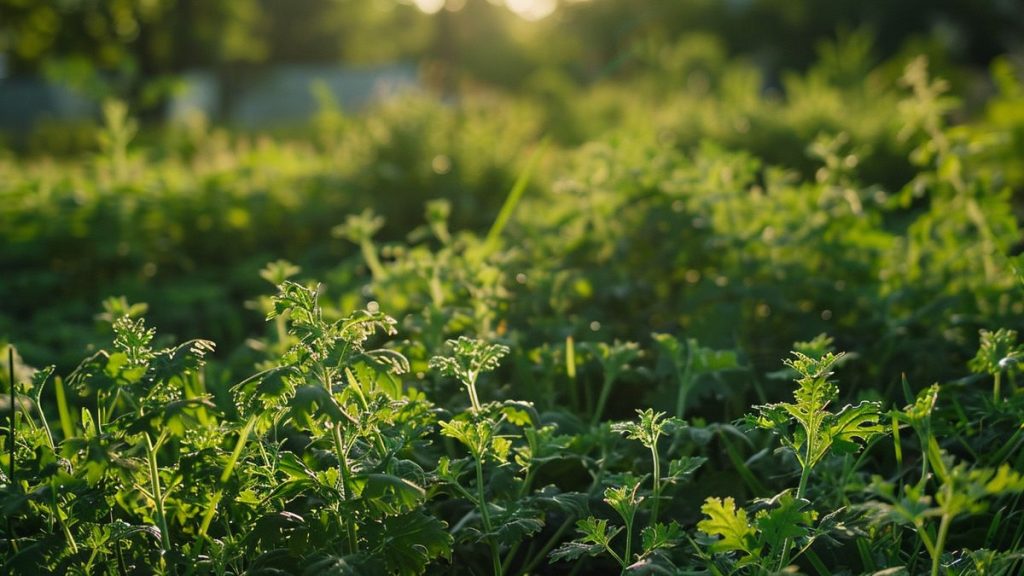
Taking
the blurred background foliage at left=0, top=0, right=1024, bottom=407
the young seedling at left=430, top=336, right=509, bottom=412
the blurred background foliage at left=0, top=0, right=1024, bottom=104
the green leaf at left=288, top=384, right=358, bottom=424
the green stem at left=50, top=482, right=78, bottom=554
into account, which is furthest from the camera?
the blurred background foliage at left=0, top=0, right=1024, bottom=104

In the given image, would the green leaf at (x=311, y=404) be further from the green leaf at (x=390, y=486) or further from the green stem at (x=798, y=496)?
the green stem at (x=798, y=496)

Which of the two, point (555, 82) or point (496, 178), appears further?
point (555, 82)

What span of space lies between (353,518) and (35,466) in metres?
0.48

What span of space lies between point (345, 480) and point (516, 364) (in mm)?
836

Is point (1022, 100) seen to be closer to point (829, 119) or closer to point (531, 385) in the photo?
point (829, 119)

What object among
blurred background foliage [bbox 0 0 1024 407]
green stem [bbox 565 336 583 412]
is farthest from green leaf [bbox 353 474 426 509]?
green stem [bbox 565 336 583 412]

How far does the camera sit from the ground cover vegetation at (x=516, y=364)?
1.38 m

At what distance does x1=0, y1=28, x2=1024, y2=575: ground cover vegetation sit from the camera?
138cm

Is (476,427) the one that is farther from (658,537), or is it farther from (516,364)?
(516,364)

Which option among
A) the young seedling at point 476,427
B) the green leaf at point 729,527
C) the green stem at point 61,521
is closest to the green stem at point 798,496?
the green leaf at point 729,527

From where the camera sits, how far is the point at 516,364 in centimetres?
215

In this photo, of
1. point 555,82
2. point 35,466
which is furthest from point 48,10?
point 35,466

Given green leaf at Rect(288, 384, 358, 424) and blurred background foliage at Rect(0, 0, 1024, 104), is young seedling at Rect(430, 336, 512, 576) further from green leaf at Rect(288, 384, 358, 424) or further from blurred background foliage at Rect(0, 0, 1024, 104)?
blurred background foliage at Rect(0, 0, 1024, 104)

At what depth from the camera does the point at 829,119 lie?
6.01m
